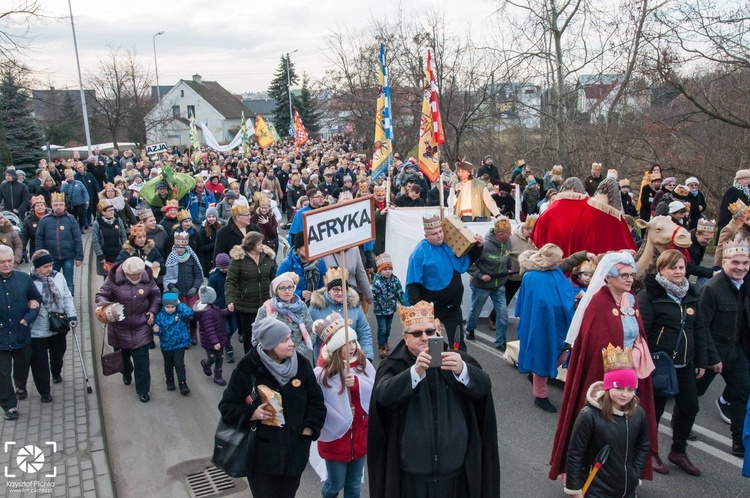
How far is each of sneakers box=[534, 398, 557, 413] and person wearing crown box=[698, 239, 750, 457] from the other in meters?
1.64

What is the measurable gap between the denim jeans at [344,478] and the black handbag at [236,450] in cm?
74

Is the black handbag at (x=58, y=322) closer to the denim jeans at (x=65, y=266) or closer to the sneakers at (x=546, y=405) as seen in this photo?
the denim jeans at (x=65, y=266)

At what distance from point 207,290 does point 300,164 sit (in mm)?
22906

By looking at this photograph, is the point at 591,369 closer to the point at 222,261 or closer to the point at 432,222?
the point at 432,222

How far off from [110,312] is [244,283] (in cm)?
155

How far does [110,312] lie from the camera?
688cm

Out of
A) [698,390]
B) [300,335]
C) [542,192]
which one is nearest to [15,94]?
[542,192]

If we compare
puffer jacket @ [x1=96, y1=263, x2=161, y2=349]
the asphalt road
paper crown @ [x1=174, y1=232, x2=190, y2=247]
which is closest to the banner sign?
the asphalt road

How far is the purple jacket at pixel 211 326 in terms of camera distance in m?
7.70

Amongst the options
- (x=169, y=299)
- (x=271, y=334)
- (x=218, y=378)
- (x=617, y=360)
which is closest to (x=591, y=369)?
(x=617, y=360)

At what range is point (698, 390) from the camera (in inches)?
233

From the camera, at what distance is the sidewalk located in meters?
5.36

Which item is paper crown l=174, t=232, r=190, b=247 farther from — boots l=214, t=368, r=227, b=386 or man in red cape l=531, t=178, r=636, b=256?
man in red cape l=531, t=178, r=636, b=256

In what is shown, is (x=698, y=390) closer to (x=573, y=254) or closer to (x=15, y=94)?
A: (x=573, y=254)
